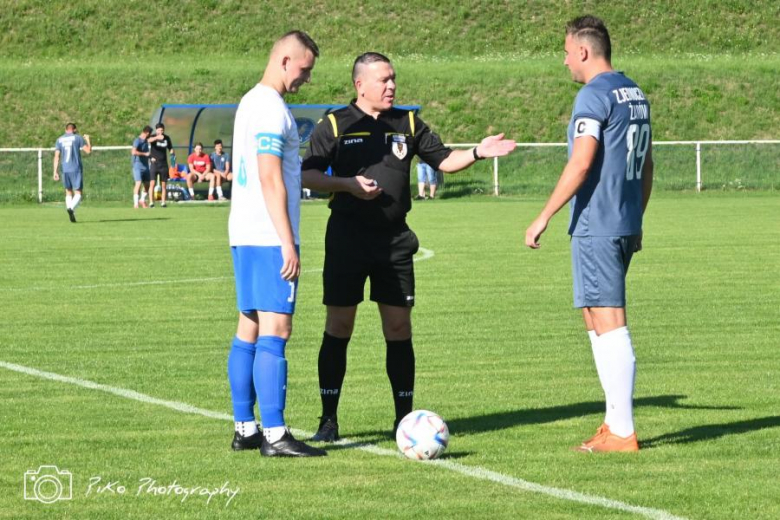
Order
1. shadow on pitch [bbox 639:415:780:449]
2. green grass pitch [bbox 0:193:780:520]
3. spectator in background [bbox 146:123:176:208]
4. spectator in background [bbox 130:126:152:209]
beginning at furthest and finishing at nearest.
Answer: spectator in background [bbox 146:123:176:208] < spectator in background [bbox 130:126:152:209] < shadow on pitch [bbox 639:415:780:449] < green grass pitch [bbox 0:193:780:520]

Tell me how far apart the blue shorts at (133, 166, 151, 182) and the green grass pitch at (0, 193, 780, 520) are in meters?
16.6

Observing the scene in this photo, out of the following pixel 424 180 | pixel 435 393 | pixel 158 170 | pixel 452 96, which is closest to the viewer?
pixel 435 393

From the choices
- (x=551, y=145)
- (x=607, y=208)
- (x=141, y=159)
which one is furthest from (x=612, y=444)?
(x=551, y=145)

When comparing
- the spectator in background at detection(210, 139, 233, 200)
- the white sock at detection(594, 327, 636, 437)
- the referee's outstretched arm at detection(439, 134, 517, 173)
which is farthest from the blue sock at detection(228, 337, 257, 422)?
the spectator in background at detection(210, 139, 233, 200)

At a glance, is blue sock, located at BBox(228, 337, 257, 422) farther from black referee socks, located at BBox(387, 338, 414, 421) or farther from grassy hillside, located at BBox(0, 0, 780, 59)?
grassy hillside, located at BBox(0, 0, 780, 59)

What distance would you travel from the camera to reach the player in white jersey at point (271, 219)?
6.76 m

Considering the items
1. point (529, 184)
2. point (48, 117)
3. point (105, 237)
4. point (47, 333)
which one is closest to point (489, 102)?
point (529, 184)

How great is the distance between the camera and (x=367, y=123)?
300 inches

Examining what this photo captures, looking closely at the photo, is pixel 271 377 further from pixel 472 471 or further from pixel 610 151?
pixel 610 151

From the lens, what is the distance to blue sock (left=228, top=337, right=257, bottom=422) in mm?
7121

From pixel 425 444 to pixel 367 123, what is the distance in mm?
1809

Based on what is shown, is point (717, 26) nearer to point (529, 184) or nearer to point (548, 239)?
point (529, 184)

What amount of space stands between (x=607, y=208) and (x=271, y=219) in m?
1.66

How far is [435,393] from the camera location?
906cm
